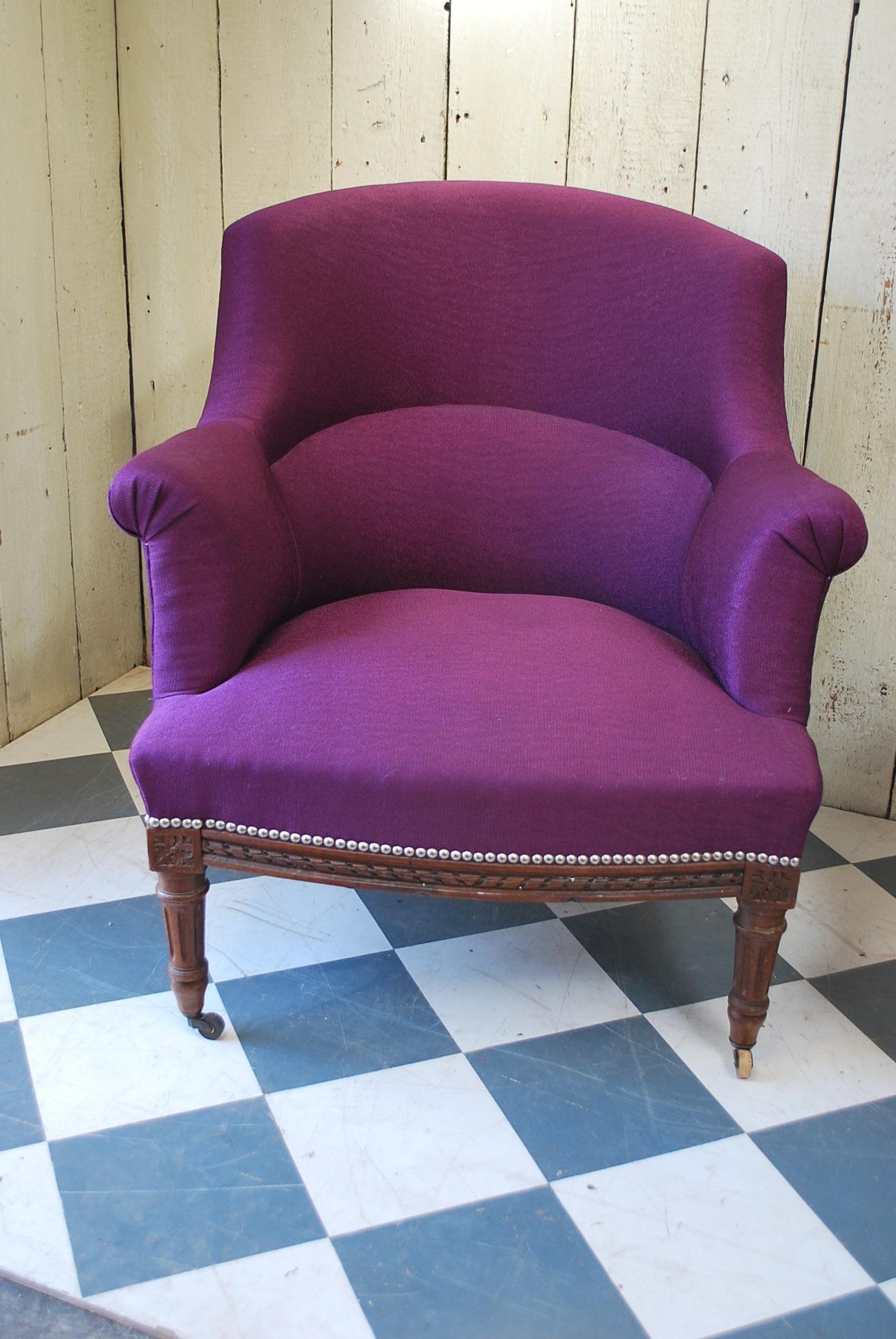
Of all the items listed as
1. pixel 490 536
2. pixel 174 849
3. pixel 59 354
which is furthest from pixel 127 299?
pixel 174 849

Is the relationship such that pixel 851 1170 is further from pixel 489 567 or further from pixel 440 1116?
pixel 489 567

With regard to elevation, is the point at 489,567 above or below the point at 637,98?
below

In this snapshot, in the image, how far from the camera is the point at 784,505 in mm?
1305

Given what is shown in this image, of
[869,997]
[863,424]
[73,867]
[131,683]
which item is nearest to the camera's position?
[869,997]

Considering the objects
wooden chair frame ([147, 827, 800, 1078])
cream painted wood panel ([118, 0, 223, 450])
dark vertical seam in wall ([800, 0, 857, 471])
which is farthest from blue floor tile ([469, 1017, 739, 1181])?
cream painted wood panel ([118, 0, 223, 450])

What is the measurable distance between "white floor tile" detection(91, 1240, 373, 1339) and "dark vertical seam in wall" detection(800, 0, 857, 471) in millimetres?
1346

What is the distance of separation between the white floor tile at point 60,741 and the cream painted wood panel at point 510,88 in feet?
3.63

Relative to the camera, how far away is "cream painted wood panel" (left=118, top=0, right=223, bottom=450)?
2082 mm

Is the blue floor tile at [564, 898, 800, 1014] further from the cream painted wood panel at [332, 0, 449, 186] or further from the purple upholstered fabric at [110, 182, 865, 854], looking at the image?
the cream painted wood panel at [332, 0, 449, 186]

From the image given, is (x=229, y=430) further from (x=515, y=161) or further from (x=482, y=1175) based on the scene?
(x=482, y=1175)

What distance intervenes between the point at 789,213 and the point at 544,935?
1.09 m

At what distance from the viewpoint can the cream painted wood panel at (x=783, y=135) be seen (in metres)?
1.73

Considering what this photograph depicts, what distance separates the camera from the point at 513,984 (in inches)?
59.2

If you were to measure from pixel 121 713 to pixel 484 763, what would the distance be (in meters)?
1.17
